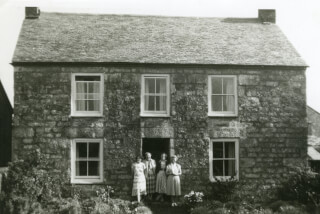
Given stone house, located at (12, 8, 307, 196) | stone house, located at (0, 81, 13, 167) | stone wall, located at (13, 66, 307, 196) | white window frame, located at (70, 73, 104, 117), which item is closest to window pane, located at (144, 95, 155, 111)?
stone house, located at (12, 8, 307, 196)

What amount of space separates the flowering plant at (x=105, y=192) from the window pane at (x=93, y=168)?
2.38 feet

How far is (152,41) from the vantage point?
1792cm

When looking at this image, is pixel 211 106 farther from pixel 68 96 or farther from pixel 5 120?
pixel 5 120

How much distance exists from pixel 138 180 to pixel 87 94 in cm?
383

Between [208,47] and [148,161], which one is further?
[208,47]

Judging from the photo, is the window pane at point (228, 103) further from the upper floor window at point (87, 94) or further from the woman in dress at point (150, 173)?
the upper floor window at point (87, 94)

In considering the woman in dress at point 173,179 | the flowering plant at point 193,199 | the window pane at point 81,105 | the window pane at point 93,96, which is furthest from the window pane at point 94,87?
the flowering plant at point 193,199

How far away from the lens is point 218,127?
16781 millimetres

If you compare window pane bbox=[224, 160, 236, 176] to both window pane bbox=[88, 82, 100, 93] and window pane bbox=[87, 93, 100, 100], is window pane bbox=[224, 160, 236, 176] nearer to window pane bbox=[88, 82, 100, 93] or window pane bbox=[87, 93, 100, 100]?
window pane bbox=[87, 93, 100, 100]

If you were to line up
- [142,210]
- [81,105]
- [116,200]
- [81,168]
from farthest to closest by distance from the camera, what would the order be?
1. [81,105]
2. [81,168]
3. [116,200]
4. [142,210]

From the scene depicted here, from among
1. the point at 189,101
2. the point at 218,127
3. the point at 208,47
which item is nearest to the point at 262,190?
the point at 218,127

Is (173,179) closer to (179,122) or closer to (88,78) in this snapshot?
(179,122)

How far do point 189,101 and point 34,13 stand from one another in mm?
7783

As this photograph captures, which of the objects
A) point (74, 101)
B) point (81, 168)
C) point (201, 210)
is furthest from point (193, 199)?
point (74, 101)
